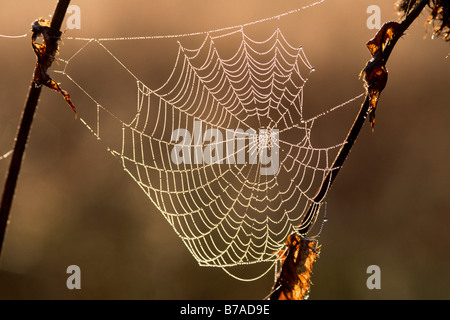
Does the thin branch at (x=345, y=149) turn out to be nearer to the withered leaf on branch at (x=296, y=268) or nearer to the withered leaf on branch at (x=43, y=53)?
the withered leaf on branch at (x=296, y=268)

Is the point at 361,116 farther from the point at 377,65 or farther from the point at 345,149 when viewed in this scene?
the point at 377,65

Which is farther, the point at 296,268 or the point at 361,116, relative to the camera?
the point at 296,268

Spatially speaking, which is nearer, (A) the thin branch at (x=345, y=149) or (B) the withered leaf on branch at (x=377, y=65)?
(A) the thin branch at (x=345, y=149)

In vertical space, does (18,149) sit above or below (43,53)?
below

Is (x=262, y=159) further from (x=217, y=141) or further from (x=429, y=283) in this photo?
(x=429, y=283)

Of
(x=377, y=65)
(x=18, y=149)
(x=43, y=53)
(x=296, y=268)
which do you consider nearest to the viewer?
(x=18, y=149)

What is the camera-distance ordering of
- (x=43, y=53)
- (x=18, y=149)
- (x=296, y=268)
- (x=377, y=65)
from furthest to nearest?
(x=296, y=268)
(x=377, y=65)
(x=43, y=53)
(x=18, y=149)

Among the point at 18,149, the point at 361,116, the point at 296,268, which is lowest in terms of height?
the point at 296,268

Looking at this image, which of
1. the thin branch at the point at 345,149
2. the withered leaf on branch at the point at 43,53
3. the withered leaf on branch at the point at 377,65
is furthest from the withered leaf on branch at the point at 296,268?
the withered leaf on branch at the point at 43,53

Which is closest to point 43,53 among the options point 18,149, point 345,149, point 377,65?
point 18,149
